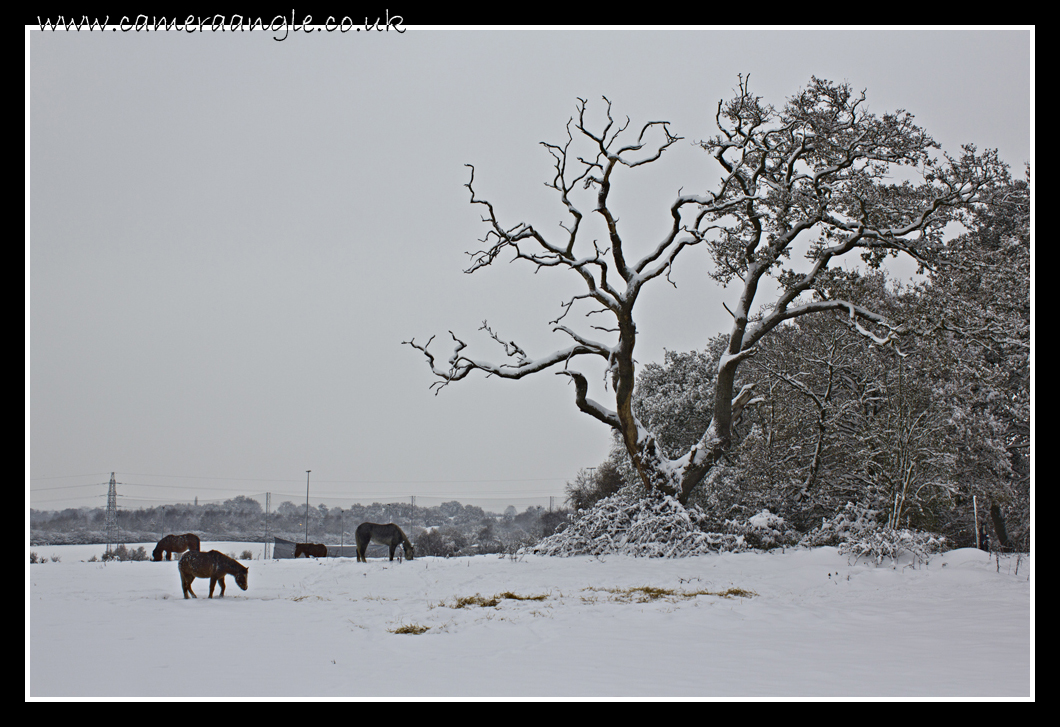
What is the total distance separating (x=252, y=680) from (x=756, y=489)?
1407 cm

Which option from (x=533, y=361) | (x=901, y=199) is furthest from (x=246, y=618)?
(x=901, y=199)

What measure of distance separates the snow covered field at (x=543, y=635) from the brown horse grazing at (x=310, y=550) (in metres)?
5.59

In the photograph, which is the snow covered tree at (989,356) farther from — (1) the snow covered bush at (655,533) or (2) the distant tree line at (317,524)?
(2) the distant tree line at (317,524)

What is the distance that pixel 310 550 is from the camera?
1786 cm

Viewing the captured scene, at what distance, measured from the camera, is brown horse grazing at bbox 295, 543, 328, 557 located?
17500 millimetres

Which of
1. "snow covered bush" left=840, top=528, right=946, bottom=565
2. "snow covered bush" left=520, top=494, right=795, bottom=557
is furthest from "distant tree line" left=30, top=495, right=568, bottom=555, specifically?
"snow covered bush" left=840, top=528, right=946, bottom=565

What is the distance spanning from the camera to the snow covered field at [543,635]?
15.3 feet

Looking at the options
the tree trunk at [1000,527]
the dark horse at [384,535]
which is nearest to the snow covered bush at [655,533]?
the dark horse at [384,535]

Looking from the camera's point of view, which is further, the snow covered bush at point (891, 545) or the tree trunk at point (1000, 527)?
the tree trunk at point (1000, 527)

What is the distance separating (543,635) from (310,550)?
1261 centimetres

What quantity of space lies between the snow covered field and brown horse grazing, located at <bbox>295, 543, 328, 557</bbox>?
5592 millimetres

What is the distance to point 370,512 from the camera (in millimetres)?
34688

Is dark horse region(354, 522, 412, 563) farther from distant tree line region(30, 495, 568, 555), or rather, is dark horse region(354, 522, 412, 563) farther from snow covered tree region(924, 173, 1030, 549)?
snow covered tree region(924, 173, 1030, 549)
